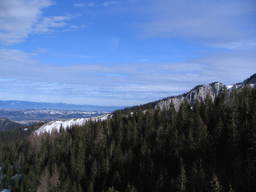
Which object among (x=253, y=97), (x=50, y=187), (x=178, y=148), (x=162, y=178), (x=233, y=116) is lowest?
(x=50, y=187)

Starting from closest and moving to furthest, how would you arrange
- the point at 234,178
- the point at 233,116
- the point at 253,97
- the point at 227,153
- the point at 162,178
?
the point at 234,178 < the point at 162,178 < the point at 227,153 < the point at 233,116 < the point at 253,97

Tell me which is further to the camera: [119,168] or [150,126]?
[150,126]

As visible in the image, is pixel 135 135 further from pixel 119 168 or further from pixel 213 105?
pixel 213 105

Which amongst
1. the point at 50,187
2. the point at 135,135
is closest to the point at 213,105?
the point at 135,135

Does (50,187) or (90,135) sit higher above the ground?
(90,135)

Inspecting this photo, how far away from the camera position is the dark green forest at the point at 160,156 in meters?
67.0

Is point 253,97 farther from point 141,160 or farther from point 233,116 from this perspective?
point 141,160

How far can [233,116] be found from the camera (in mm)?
84875

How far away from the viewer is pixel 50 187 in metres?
85.3

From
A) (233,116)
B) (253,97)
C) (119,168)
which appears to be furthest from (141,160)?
(253,97)

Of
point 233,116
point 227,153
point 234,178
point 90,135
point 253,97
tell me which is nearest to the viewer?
point 234,178

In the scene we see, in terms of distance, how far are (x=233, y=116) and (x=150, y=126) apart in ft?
113

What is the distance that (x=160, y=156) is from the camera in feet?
294

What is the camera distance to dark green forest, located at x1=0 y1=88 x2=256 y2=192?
67.0 m
